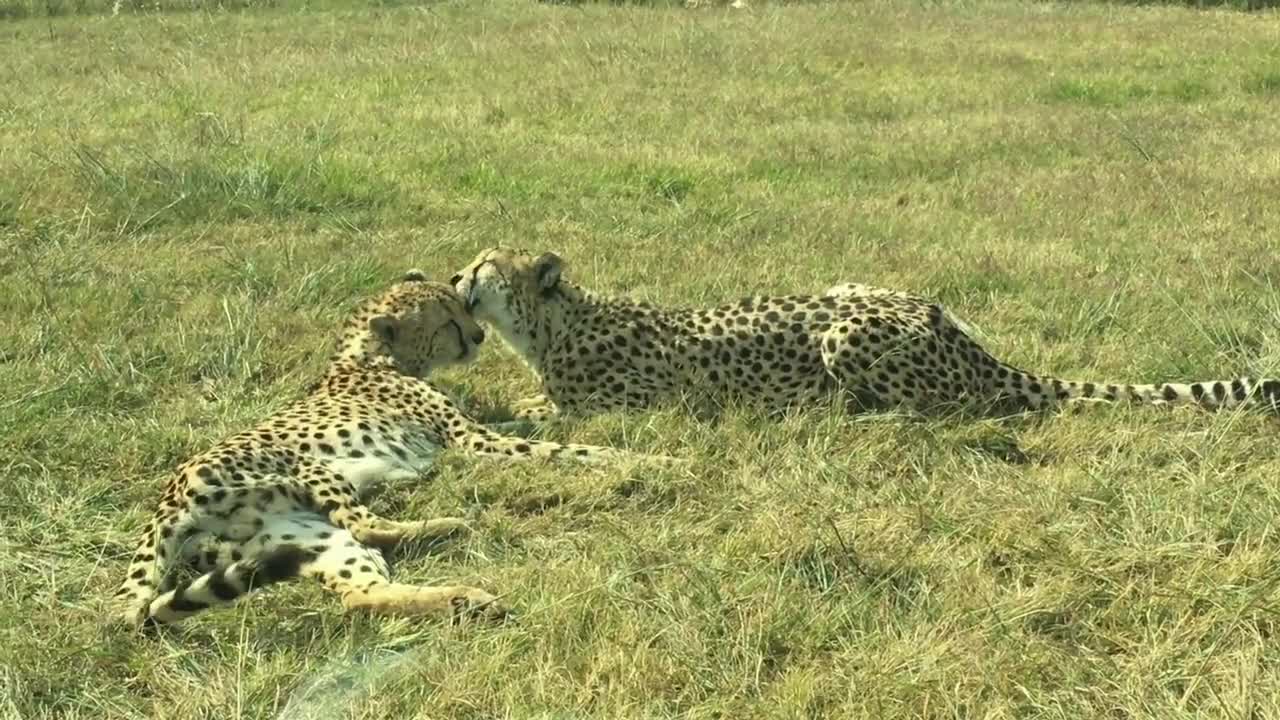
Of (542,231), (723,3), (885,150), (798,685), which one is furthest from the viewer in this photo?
(723,3)

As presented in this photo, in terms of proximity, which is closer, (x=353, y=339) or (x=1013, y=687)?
(x=1013, y=687)

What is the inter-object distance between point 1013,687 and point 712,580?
29.4 inches

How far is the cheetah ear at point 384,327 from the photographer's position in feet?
15.8

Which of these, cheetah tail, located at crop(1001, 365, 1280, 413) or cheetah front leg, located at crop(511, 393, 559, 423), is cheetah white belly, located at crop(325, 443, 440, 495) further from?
cheetah tail, located at crop(1001, 365, 1280, 413)

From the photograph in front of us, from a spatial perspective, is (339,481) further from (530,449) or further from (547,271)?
(547,271)

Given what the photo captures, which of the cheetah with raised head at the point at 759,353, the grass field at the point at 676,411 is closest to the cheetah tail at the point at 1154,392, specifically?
the cheetah with raised head at the point at 759,353

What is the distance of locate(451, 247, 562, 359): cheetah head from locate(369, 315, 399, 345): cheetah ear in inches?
11.8

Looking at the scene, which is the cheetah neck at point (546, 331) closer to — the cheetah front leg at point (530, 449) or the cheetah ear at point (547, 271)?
the cheetah ear at point (547, 271)

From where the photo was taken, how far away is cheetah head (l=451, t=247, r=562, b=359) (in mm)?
4926

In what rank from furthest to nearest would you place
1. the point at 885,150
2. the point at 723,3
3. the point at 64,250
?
the point at 723,3 → the point at 885,150 → the point at 64,250

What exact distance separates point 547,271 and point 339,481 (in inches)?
54.9

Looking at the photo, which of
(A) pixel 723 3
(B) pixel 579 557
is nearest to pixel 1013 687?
(B) pixel 579 557

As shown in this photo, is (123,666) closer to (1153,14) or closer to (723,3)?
(1153,14)

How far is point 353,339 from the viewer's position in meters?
4.83
